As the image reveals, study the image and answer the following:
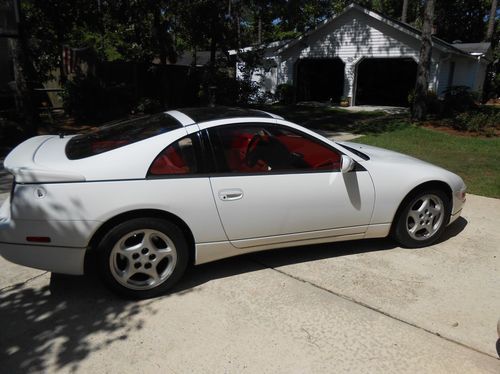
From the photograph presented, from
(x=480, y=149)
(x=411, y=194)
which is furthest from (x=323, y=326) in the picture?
(x=480, y=149)

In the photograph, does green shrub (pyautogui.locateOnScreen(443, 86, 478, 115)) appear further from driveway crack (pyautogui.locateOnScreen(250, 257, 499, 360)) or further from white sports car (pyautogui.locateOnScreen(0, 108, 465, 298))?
driveway crack (pyautogui.locateOnScreen(250, 257, 499, 360))

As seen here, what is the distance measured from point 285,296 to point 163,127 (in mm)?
1728

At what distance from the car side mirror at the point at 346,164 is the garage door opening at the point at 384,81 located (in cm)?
2144

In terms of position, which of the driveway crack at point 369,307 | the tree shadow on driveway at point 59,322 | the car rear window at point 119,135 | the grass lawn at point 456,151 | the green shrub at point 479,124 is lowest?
the tree shadow on driveway at point 59,322

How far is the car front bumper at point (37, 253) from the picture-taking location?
324 centimetres

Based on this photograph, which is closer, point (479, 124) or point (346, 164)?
point (346, 164)

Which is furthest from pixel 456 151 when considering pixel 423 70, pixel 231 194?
pixel 231 194

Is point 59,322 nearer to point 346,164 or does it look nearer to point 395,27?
point 346,164

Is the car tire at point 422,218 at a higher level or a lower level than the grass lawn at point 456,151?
higher

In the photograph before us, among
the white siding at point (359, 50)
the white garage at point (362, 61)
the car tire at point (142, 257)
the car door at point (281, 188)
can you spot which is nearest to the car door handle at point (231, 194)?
the car door at point (281, 188)

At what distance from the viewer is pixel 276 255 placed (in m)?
4.42

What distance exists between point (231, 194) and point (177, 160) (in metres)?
0.51

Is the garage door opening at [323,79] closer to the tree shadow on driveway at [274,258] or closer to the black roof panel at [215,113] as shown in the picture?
the tree shadow on driveway at [274,258]

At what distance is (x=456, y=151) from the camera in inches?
405
